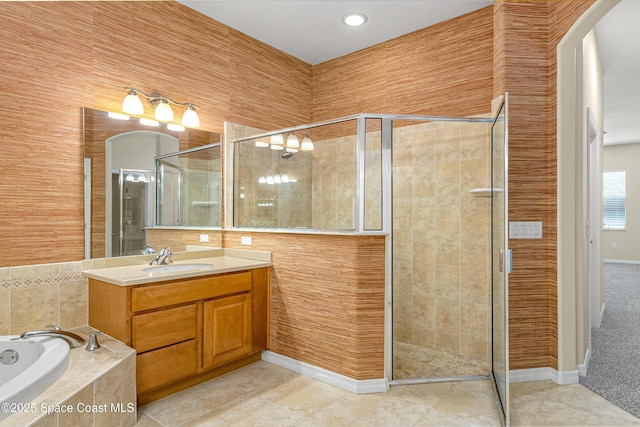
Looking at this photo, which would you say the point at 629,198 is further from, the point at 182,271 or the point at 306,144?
the point at 182,271

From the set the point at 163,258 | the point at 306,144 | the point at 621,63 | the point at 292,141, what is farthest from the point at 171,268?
the point at 621,63

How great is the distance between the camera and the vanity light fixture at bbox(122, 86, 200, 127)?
269 centimetres

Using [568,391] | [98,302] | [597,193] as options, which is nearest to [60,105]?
[98,302]

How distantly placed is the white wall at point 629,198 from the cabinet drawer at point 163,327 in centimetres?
970

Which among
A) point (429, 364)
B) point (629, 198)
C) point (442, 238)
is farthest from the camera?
point (629, 198)

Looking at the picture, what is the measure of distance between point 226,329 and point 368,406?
1.08 metres

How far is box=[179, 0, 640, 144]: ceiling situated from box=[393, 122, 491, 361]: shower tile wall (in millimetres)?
962

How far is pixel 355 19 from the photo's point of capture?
3.26 metres

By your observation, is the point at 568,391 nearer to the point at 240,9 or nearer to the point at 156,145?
the point at 156,145

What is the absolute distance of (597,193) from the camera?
4094 millimetres

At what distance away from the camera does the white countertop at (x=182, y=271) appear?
2232 millimetres

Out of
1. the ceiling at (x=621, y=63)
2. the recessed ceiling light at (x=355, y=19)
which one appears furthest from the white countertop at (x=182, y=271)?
the ceiling at (x=621, y=63)

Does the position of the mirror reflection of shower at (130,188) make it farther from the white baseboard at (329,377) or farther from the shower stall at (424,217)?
the white baseboard at (329,377)

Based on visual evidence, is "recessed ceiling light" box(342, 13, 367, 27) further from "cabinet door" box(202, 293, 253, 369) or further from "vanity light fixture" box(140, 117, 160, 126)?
"cabinet door" box(202, 293, 253, 369)
